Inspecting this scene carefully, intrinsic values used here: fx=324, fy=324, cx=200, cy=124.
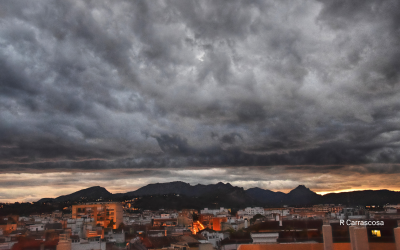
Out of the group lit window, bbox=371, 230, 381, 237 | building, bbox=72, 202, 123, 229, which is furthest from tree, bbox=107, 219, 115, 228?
lit window, bbox=371, 230, 381, 237

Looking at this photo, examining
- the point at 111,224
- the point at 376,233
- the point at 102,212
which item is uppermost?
the point at 376,233

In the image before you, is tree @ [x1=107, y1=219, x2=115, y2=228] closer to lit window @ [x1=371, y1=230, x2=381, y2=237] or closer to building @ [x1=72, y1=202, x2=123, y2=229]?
building @ [x1=72, y1=202, x2=123, y2=229]

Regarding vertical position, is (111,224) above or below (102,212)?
below

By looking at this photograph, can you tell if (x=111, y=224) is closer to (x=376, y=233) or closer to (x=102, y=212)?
(x=102, y=212)

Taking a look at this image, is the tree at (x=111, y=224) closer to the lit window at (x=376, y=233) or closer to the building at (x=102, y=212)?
the building at (x=102, y=212)

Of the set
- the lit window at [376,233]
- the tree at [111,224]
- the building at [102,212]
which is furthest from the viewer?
the building at [102,212]

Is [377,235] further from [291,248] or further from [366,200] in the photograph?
[366,200]

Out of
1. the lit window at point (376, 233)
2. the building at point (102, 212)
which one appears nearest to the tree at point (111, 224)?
the building at point (102, 212)

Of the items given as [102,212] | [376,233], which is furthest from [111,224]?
[376,233]

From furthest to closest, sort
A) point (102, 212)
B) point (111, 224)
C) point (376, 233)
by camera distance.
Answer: point (102, 212) < point (111, 224) < point (376, 233)

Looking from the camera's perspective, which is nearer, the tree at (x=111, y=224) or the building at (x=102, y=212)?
the tree at (x=111, y=224)

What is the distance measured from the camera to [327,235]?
12484 millimetres

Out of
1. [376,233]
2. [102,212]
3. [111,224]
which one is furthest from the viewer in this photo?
[102,212]

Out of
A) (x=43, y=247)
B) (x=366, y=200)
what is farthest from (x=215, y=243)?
(x=366, y=200)
